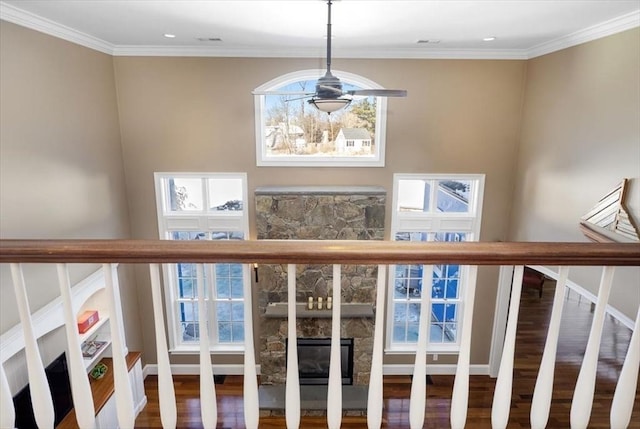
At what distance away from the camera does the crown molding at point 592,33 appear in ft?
11.6

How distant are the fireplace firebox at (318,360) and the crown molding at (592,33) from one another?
4.88 m

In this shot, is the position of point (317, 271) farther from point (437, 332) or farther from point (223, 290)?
point (437, 332)

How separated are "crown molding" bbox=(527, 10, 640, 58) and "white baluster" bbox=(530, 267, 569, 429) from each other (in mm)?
3911

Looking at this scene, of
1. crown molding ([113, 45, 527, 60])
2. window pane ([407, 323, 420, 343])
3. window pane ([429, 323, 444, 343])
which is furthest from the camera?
window pane ([429, 323, 444, 343])

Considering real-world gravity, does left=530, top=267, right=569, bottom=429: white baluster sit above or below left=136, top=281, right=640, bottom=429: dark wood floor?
above

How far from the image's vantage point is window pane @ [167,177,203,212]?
6.00 metres

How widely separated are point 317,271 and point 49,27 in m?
4.39

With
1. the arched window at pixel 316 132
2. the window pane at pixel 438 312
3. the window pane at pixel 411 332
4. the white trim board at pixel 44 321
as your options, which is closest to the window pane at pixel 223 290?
the white trim board at pixel 44 321

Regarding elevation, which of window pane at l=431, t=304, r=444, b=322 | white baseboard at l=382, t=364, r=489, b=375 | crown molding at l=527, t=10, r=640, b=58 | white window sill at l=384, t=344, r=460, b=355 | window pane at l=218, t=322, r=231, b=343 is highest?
crown molding at l=527, t=10, r=640, b=58

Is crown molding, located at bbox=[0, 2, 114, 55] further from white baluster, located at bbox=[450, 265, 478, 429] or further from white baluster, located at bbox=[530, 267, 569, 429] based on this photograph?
white baluster, located at bbox=[530, 267, 569, 429]

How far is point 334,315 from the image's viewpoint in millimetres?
1055

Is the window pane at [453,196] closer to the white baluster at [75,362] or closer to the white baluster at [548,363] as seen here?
the white baluster at [548,363]

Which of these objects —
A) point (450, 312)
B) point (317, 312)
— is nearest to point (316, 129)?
point (317, 312)

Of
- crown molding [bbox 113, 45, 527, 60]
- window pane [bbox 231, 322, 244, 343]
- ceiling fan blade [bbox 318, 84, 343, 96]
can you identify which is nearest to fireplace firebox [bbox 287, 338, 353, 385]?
window pane [bbox 231, 322, 244, 343]
